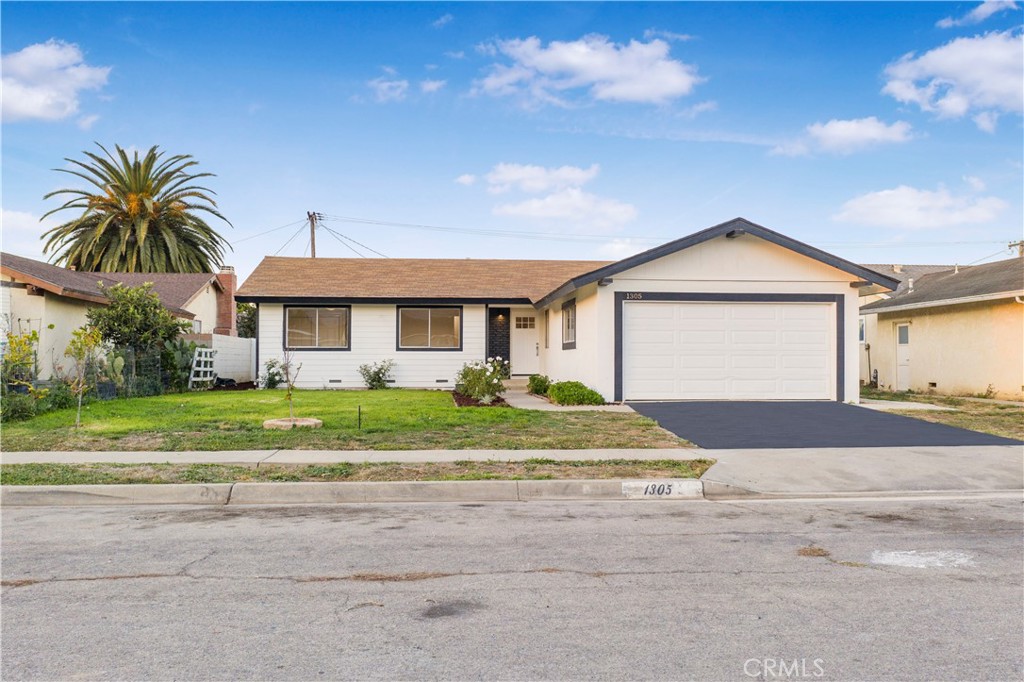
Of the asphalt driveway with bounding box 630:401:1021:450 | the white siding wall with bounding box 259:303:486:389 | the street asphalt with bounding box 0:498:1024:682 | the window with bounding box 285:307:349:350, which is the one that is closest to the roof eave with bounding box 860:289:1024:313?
the asphalt driveway with bounding box 630:401:1021:450

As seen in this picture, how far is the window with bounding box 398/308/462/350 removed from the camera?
23750 millimetres

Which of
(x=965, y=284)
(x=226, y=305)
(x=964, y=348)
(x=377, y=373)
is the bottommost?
(x=377, y=373)

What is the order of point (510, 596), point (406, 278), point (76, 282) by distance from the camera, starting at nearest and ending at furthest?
point (510, 596)
point (76, 282)
point (406, 278)

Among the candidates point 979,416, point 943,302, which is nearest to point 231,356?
point 979,416

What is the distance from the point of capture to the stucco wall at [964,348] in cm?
2003

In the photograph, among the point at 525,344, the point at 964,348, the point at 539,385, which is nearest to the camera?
the point at 539,385

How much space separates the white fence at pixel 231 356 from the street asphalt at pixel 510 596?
18.2 meters

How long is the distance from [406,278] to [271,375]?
221 inches

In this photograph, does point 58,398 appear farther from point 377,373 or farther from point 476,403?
point 377,373

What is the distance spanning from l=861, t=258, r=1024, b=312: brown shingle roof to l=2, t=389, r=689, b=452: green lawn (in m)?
13.0

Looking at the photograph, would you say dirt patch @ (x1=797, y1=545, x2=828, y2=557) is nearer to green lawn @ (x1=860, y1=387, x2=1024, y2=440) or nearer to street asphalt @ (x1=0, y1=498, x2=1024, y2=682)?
street asphalt @ (x1=0, y1=498, x2=1024, y2=682)

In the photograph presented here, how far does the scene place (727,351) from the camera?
17.6m

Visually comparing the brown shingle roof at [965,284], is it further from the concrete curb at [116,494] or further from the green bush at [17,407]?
the green bush at [17,407]

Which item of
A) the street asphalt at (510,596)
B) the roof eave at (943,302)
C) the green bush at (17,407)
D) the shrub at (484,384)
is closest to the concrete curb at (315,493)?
the street asphalt at (510,596)
